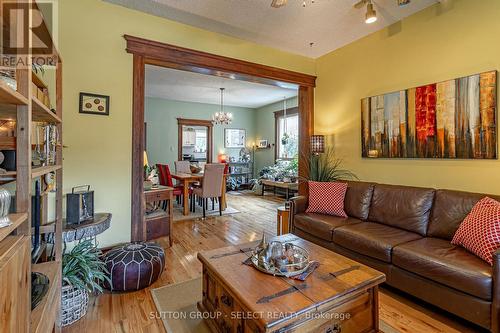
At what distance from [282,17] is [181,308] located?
317 centimetres

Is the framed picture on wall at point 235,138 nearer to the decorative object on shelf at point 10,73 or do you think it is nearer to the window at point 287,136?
→ the window at point 287,136

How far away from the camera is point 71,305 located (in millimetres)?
1762

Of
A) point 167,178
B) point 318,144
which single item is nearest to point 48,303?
point 318,144

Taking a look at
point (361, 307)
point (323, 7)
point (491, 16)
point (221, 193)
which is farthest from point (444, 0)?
point (221, 193)

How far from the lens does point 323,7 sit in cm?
267

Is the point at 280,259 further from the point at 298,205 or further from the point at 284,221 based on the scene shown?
the point at 284,221

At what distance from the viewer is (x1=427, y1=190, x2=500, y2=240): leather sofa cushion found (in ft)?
7.17

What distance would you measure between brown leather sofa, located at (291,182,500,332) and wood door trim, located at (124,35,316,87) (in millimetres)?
1930

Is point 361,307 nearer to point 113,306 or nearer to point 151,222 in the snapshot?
point 113,306

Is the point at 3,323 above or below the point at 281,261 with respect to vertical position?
above

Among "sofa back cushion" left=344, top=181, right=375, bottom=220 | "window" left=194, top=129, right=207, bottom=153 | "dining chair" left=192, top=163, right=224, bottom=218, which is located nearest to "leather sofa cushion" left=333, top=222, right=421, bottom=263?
"sofa back cushion" left=344, top=181, right=375, bottom=220

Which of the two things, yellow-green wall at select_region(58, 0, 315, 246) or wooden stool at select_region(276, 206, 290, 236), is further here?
wooden stool at select_region(276, 206, 290, 236)

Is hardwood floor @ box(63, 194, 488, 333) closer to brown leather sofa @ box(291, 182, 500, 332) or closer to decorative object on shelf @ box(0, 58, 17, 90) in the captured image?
brown leather sofa @ box(291, 182, 500, 332)

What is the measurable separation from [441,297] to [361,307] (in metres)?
0.77
